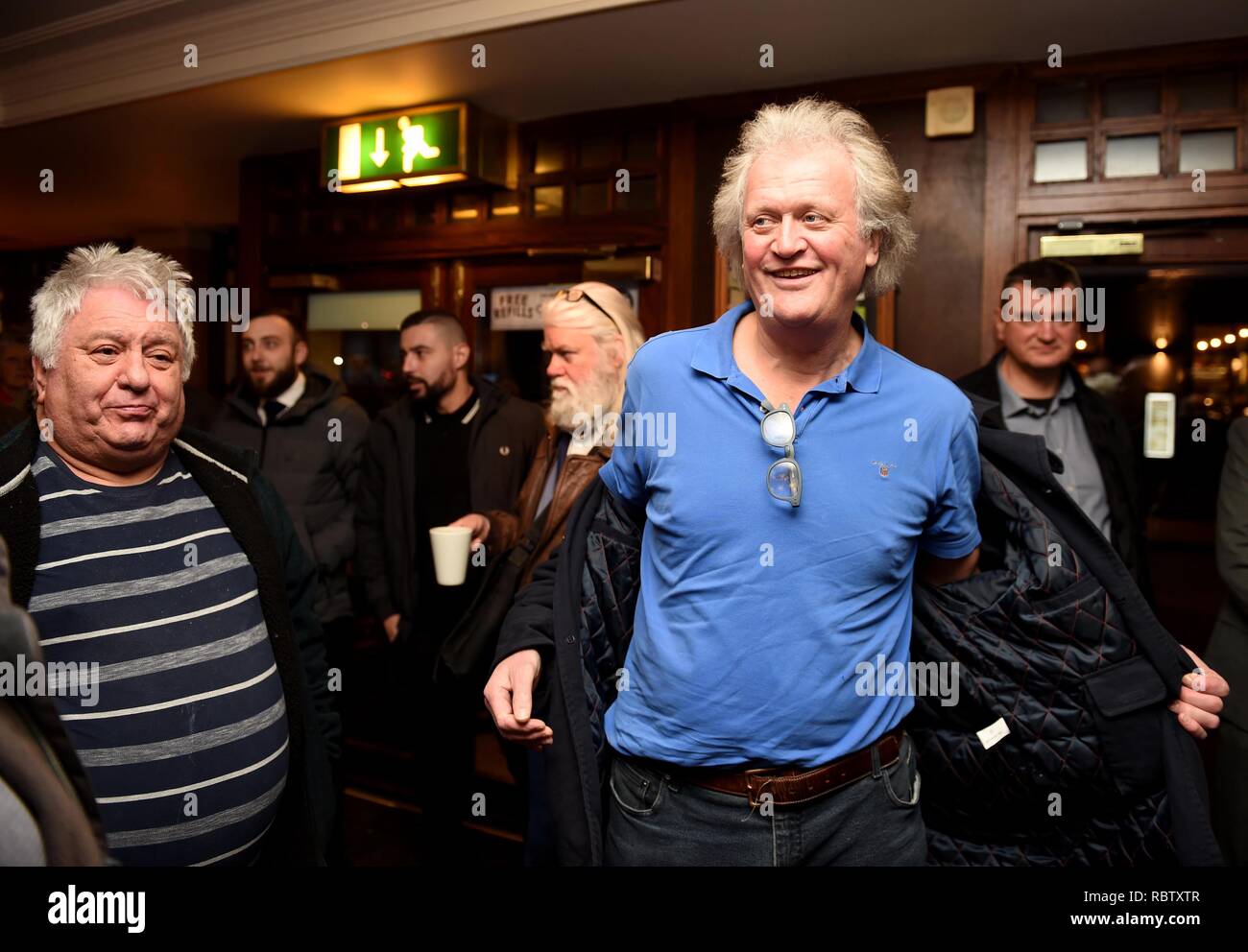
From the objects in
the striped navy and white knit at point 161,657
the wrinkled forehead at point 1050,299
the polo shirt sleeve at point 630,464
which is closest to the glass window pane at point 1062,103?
the wrinkled forehead at point 1050,299

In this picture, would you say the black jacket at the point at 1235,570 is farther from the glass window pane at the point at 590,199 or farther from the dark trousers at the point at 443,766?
the glass window pane at the point at 590,199

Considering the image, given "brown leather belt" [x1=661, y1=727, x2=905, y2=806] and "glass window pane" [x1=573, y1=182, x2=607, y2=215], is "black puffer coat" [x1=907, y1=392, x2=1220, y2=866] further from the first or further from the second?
"glass window pane" [x1=573, y1=182, x2=607, y2=215]

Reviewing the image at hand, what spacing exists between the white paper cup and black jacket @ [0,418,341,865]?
0.51 m

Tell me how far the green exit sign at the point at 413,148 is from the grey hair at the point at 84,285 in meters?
3.05

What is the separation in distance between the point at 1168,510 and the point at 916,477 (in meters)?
3.34

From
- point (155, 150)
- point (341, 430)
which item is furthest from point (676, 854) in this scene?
point (155, 150)

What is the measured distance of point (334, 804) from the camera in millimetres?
1721

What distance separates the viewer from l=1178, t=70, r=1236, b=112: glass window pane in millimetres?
3314

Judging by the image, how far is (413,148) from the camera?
4367 millimetres

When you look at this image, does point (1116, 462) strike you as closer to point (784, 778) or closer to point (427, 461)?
point (784, 778)

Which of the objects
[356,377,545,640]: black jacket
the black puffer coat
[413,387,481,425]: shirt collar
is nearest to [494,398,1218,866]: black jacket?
the black puffer coat

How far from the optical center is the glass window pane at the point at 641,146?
13.9 ft

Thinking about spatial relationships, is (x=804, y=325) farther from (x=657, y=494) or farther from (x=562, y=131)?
(x=562, y=131)

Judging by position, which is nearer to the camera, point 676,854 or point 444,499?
point 676,854
